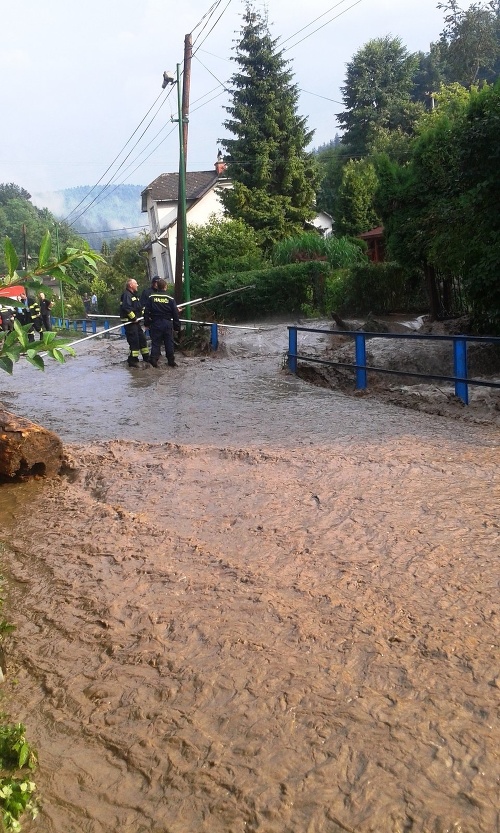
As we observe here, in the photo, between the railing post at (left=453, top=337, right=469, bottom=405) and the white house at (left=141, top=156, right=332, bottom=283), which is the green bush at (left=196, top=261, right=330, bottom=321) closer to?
the railing post at (left=453, top=337, right=469, bottom=405)

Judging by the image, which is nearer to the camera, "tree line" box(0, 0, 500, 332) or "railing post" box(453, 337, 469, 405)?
"railing post" box(453, 337, 469, 405)

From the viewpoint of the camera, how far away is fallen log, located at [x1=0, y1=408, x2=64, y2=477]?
696 centimetres

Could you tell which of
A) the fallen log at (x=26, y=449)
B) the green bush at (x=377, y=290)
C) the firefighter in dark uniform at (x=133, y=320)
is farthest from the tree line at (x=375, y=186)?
the firefighter in dark uniform at (x=133, y=320)

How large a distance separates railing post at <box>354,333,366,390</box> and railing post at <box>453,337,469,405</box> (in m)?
1.82

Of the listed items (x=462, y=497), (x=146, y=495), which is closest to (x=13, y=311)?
(x=146, y=495)

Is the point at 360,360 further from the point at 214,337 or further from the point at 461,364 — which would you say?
the point at 214,337

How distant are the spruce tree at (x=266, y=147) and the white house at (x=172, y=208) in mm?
9351

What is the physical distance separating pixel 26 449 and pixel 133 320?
8.53 m

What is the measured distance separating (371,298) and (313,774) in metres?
19.1

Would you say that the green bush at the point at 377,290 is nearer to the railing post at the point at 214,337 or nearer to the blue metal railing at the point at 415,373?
the railing post at the point at 214,337

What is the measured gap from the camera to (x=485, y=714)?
3.14 meters

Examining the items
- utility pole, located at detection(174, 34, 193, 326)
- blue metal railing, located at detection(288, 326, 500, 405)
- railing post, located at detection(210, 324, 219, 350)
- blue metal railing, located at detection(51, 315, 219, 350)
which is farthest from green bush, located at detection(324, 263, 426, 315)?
blue metal railing, located at detection(288, 326, 500, 405)

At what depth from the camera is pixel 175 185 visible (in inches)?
2093

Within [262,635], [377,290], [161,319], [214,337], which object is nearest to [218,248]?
[377,290]
